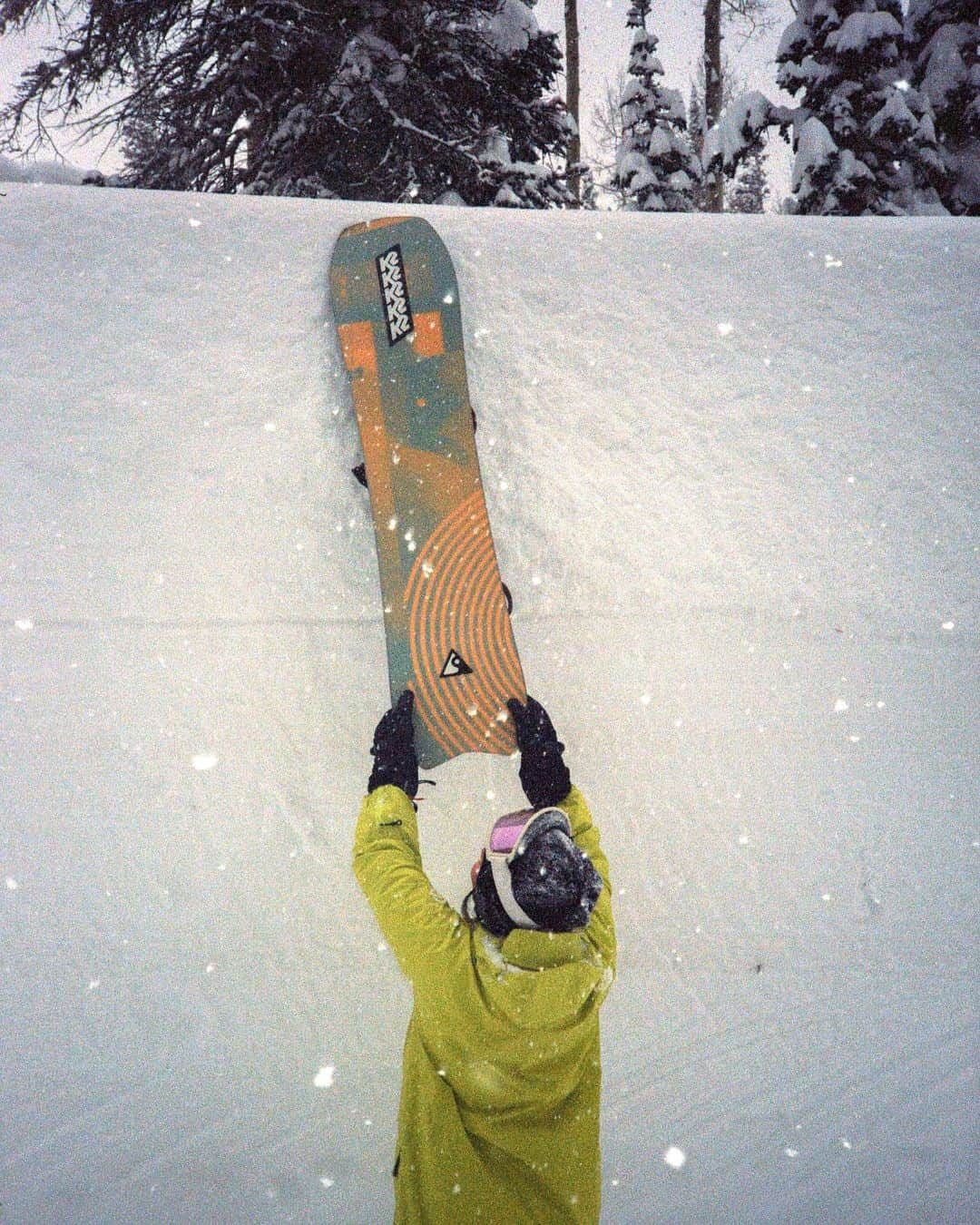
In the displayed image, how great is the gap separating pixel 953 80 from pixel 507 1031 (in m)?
7.29

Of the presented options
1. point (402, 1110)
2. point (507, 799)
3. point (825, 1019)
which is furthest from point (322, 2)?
point (825, 1019)

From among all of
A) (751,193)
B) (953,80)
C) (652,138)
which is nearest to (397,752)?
(953,80)

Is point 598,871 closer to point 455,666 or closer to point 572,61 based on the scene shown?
point 455,666

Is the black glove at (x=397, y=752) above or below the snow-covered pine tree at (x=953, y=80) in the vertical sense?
below

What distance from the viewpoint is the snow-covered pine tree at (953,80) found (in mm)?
5066

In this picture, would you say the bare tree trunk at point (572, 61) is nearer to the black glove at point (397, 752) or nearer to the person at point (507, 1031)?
the black glove at point (397, 752)

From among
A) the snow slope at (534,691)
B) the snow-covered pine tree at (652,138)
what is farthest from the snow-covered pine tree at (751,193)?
the snow slope at (534,691)

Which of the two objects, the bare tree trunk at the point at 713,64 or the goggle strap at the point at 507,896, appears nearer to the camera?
the goggle strap at the point at 507,896

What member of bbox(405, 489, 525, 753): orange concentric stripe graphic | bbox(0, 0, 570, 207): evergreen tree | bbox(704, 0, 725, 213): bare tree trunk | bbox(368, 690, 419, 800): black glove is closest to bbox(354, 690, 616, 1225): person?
bbox(368, 690, 419, 800): black glove

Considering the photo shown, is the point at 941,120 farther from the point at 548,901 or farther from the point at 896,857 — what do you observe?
the point at 548,901

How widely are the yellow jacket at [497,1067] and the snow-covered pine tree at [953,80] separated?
271 inches

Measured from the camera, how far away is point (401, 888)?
4.94 ft

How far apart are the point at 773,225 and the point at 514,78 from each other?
13.4ft

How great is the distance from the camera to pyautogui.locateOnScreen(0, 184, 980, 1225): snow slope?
2.15m
